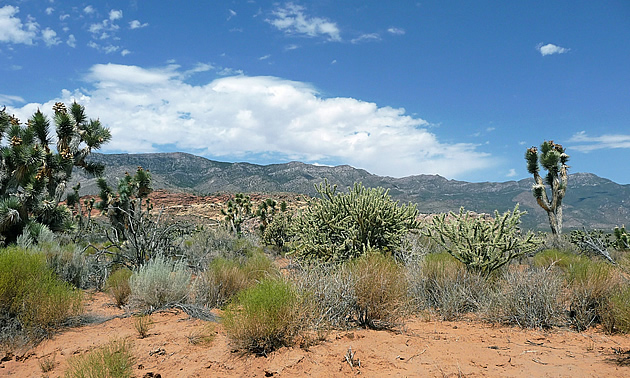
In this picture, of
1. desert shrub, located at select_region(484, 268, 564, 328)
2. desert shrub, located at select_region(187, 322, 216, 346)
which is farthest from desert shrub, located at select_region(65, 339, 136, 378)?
desert shrub, located at select_region(484, 268, 564, 328)

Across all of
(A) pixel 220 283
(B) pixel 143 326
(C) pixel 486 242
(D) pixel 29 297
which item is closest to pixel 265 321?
(B) pixel 143 326

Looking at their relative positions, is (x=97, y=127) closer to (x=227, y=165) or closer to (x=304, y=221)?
(x=304, y=221)

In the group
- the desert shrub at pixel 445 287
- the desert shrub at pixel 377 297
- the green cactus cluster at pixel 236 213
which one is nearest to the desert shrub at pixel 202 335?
the desert shrub at pixel 377 297

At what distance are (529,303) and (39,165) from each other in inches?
742

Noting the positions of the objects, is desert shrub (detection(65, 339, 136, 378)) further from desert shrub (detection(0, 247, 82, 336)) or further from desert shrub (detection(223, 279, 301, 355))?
desert shrub (detection(0, 247, 82, 336))

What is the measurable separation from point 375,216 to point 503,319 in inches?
165

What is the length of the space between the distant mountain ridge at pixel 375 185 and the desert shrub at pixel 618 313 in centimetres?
8521

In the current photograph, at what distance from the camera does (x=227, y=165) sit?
128m

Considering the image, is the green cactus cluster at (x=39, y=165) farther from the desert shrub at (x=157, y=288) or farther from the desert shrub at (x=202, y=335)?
the desert shrub at (x=202, y=335)

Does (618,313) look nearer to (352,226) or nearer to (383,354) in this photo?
(383,354)

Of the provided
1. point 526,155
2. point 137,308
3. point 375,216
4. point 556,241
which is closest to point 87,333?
point 137,308

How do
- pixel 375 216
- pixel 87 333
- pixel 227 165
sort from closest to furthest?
pixel 87 333 → pixel 375 216 → pixel 227 165

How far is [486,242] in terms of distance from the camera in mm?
8766

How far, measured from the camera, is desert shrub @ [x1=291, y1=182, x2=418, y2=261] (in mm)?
10250
